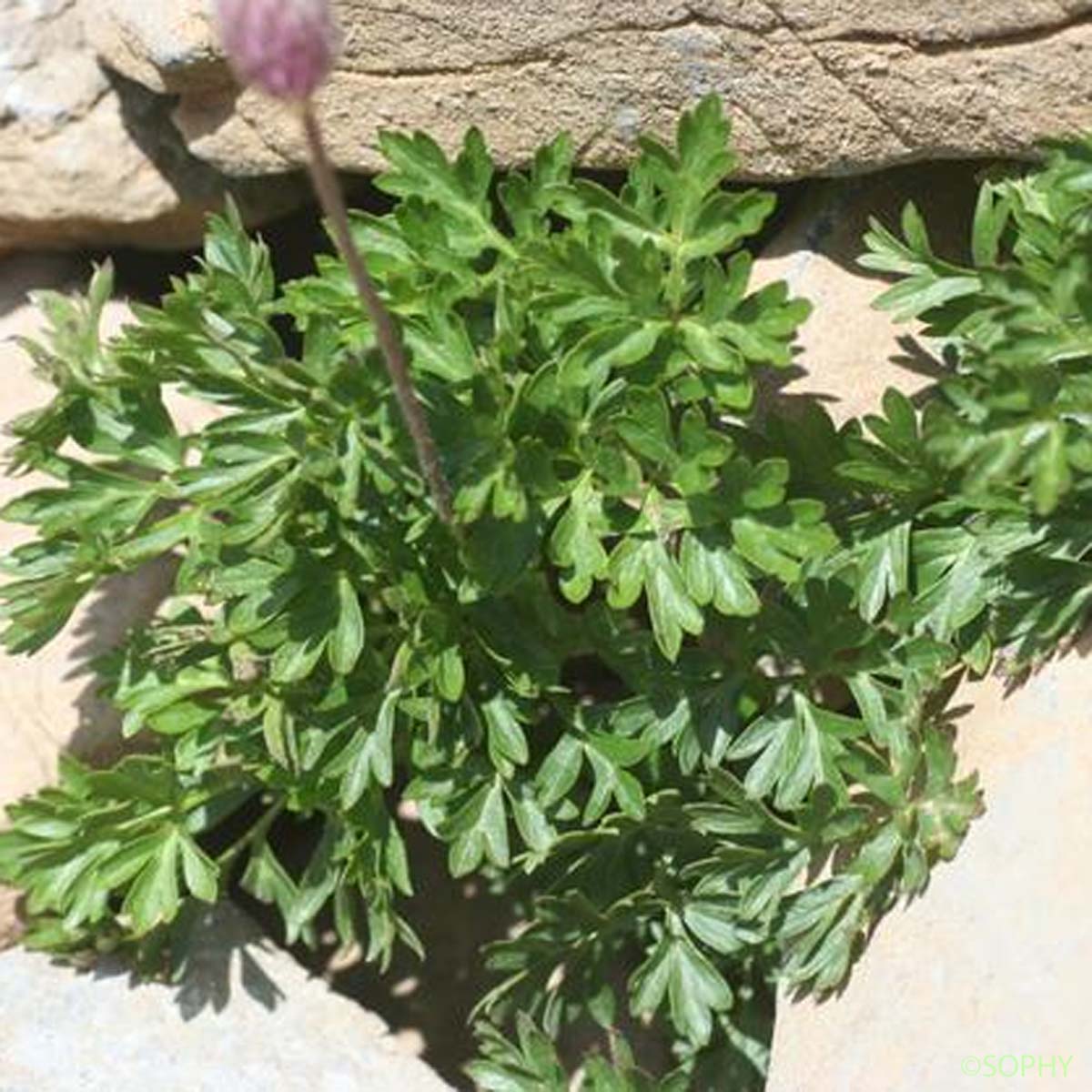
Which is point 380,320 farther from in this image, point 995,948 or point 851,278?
point 851,278

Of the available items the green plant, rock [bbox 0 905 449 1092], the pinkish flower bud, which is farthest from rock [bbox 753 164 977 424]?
the pinkish flower bud

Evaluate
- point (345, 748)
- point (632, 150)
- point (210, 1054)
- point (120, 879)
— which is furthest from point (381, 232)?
point (210, 1054)

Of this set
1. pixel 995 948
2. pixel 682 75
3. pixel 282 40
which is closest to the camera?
pixel 282 40

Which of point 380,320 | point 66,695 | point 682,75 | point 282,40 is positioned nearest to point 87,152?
point 66,695

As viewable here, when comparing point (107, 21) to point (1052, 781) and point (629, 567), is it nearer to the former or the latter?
point (629, 567)

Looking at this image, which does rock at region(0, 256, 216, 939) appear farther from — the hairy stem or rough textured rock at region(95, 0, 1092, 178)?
the hairy stem

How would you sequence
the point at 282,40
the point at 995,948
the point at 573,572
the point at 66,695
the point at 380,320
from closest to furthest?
the point at 282,40, the point at 380,320, the point at 995,948, the point at 573,572, the point at 66,695
